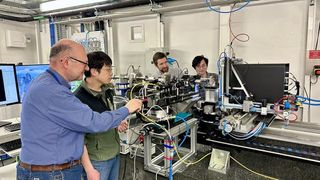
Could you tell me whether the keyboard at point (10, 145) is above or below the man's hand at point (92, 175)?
below

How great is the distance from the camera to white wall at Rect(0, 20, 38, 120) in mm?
4571

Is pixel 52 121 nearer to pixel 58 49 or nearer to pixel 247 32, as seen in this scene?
pixel 58 49

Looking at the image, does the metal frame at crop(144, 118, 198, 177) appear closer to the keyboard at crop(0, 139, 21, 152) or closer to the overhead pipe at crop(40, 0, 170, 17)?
the keyboard at crop(0, 139, 21, 152)

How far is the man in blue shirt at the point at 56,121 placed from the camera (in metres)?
1.10

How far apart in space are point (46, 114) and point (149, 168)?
3.28 ft

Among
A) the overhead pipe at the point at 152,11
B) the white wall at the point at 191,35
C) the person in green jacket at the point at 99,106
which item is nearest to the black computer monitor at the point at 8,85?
the person in green jacket at the point at 99,106

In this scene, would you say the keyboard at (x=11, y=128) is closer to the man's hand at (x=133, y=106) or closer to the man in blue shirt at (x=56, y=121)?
the man in blue shirt at (x=56, y=121)

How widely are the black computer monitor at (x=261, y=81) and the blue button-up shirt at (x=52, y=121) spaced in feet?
3.93

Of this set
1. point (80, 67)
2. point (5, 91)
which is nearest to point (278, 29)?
point (80, 67)

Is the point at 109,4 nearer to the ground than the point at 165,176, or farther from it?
farther from it

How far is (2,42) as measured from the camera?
4578 millimetres

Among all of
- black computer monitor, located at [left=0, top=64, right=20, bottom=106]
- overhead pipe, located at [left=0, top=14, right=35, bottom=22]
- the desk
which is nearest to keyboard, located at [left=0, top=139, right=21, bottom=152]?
the desk

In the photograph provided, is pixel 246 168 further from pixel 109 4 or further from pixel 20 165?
pixel 109 4

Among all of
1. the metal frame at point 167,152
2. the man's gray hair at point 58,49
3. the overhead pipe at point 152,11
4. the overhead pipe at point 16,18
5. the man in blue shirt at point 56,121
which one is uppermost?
the overhead pipe at point 16,18
